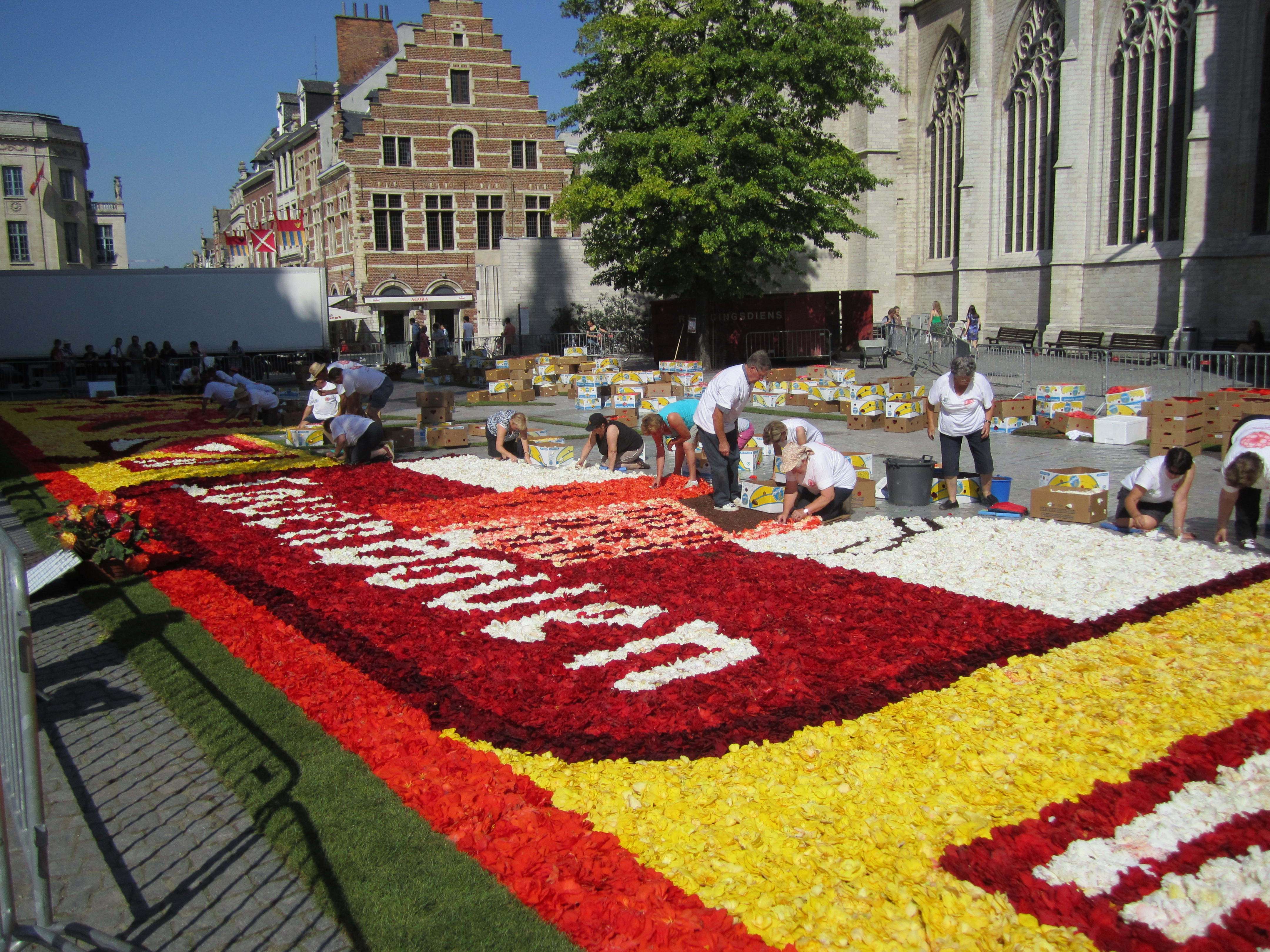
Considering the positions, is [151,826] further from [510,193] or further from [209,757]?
[510,193]

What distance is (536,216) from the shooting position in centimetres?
5100

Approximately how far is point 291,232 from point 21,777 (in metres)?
63.9

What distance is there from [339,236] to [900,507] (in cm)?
4738

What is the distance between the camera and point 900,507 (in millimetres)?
11289

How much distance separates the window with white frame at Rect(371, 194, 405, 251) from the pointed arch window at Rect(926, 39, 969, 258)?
26073mm

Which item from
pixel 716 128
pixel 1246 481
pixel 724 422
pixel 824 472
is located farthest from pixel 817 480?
pixel 716 128

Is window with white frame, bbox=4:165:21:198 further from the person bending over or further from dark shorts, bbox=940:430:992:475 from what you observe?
the person bending over

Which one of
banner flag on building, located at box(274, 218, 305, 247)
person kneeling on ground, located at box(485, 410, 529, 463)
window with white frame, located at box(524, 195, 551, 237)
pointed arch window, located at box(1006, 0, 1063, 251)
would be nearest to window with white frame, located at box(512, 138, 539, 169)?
window with white frame, located at box(524, 195, 551, 237)

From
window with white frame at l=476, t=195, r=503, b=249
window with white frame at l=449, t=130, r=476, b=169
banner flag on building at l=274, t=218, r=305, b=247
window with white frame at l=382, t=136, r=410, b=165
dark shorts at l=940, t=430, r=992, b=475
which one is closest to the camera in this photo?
dark shorts at l=940, t=430, r=992, b=475

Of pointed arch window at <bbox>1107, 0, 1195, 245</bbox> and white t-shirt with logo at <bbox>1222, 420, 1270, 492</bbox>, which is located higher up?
pointed arch window at <bbox>1107, 0, 1195, 245</bbox>

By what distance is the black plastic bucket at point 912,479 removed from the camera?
11227 mm

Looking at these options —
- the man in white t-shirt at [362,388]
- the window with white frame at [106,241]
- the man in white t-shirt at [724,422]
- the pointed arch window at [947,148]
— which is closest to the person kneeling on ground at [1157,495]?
the man in white t-shirt at [724,422]

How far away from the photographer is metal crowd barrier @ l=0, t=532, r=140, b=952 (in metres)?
3.05

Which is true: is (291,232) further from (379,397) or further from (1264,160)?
(1264,160)
